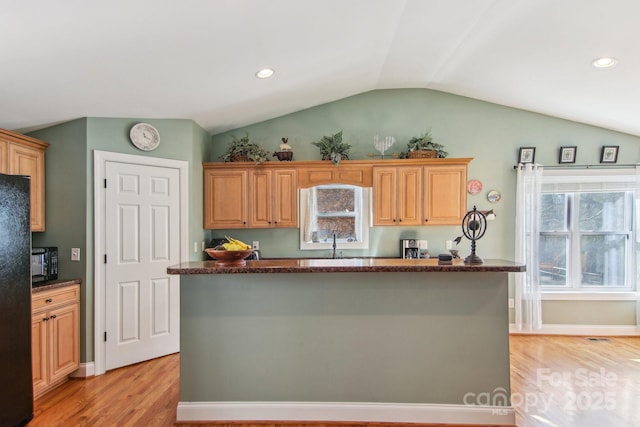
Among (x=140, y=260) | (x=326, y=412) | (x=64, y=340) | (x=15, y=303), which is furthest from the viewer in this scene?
(x=140, y=260)

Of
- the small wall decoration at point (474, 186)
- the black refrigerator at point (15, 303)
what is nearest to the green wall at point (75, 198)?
the black refrigerator at point (15, 303)

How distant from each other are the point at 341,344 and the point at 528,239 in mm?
3214

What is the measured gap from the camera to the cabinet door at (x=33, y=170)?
2.81 meters

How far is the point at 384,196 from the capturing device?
4016 millimetres

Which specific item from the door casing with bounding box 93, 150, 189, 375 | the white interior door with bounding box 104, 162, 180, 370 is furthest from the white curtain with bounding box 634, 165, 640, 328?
the door casing with bounding box 93, 150, 189, 375

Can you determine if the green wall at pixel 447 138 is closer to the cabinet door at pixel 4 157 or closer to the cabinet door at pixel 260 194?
the cabinet door at pixel 260 194

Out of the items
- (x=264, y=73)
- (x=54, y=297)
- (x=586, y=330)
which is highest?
(x=264, y=73)

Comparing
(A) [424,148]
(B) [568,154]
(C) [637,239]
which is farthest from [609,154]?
(A) [424,148]

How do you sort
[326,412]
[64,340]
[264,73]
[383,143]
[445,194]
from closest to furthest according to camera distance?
[326,412] → [64,340] → [264,73] → [445,194] → [383,143]

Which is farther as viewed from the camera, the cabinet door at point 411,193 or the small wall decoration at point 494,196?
the small wall decoration at point 494,196

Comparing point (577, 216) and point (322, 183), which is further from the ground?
point (322, 183)

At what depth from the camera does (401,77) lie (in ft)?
13.2

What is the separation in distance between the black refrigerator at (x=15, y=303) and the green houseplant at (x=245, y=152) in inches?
81.5

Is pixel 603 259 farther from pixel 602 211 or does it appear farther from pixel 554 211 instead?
pixel 554 211
